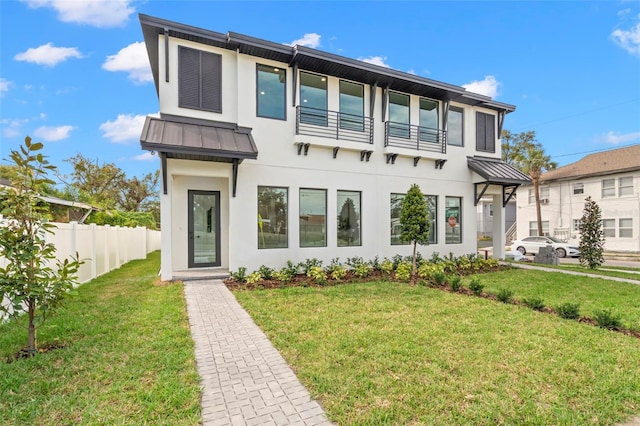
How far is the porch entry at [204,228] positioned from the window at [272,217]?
1.64m

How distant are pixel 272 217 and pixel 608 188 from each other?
25032mm

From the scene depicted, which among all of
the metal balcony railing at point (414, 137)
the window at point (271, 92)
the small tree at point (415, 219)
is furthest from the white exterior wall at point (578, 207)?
the window at point (271, 92)

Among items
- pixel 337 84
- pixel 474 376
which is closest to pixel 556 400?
pixel 474 376

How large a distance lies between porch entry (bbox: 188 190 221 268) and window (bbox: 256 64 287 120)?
3.13m

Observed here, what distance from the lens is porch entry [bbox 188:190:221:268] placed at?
9.89m

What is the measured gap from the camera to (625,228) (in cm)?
2084

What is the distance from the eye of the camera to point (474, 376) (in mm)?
3439

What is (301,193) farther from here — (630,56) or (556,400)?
(630,56)

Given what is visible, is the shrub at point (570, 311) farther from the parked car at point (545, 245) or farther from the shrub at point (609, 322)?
the parked car at point (545, 245)

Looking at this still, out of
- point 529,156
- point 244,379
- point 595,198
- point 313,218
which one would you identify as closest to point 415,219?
point 313,218

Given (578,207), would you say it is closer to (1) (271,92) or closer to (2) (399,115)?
(2) (399,115)

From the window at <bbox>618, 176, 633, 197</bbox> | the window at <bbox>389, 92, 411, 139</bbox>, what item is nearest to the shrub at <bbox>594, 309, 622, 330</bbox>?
the window at <bbox>389, 92, 411, 139</bbox>

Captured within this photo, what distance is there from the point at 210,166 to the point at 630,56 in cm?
2657

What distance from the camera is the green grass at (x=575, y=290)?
21.5 ft
